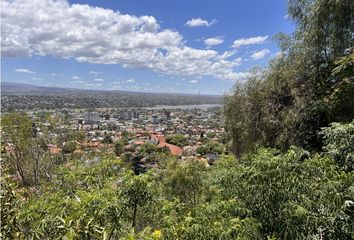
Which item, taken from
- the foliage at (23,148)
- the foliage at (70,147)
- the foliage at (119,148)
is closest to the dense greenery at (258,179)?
the foliage at (23,148)

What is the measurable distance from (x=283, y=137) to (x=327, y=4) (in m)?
3.93

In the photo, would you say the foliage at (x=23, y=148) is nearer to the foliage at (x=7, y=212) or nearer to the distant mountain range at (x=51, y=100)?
the distant mountain range at (x=51, y=100)

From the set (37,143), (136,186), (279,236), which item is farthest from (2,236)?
(37,143)

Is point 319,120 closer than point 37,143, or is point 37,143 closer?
point 319,120

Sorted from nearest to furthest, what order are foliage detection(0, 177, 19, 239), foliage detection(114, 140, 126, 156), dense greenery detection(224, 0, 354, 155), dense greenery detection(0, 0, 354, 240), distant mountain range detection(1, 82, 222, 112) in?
1. foliage detection(0, 177, 19, 239)
2. dense greenery detection(0, 0, 354, 240)
3. dense greenery detection(224, 0, 354, 155)
4. foliage detection(114, 140, 126, 156)
5. distant mountain range detection(1, 82, 222, 112)

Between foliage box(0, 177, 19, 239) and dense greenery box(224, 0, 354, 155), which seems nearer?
foliage box(0, 177, 19, 239)

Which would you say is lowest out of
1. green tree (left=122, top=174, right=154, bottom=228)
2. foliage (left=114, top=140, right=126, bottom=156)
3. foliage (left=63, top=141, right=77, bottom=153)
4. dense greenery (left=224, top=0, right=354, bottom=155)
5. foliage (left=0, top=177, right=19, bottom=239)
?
foliage (left=114, top=140, right=126, bottom=156)

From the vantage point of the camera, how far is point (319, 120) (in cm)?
981

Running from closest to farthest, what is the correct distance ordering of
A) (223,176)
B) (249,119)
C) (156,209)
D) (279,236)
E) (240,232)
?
1. (240,232)
2. (279,236)
3. (156,209)
4. (223,176)
5. (249,119)

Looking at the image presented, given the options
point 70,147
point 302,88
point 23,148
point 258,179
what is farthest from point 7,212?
point 70,147

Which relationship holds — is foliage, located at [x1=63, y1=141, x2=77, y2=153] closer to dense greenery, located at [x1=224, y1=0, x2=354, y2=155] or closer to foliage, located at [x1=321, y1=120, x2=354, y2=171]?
dense greenery, located at [x1=224, y1=0, x2=354, y2=155]

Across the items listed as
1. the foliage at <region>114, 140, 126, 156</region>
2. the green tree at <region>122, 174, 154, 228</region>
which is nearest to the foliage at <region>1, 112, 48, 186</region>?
the foliage at <region>114, 140, 126, 156</region>

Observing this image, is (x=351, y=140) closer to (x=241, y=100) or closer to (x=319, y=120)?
(x=319, y=120)

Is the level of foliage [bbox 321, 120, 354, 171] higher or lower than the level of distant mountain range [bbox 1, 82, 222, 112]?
higher
